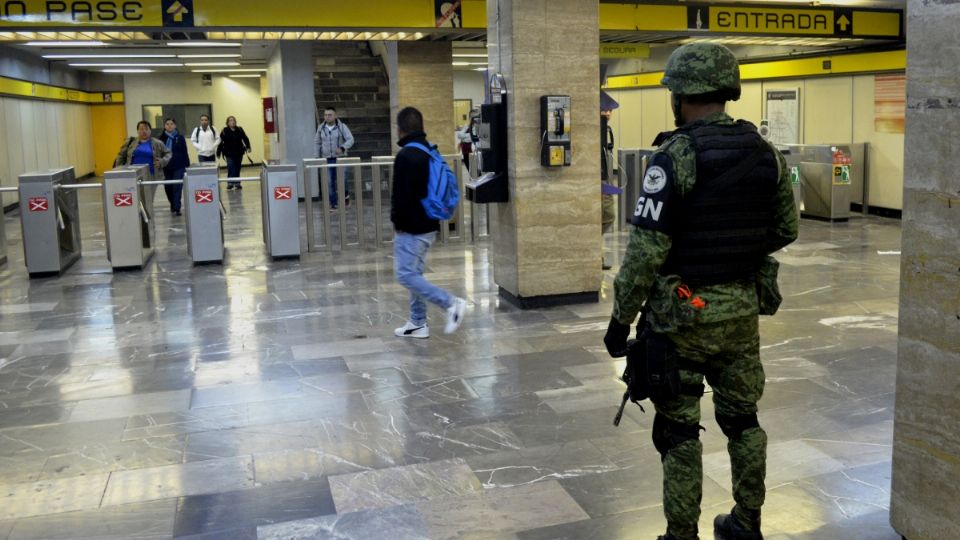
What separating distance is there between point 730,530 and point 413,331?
3.82 metres

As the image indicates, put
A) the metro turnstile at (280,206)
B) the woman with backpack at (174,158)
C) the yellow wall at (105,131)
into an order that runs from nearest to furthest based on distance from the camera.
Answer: the metro turnstile at (280,206) < the woman with backpack at (174,158) < the yellow wall at (105,131)

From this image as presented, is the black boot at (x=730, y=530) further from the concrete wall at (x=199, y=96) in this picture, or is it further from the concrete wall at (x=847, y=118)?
the concrete wall at (x=199, y=96)

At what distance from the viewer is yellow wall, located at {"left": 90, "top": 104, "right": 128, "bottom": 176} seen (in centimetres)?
2984

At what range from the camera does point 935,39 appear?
297 cm

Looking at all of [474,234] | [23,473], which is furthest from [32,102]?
[23,473]

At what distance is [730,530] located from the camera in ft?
11.5

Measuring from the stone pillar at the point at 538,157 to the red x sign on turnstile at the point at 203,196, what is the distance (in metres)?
3.93

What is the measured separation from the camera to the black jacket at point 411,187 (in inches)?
252

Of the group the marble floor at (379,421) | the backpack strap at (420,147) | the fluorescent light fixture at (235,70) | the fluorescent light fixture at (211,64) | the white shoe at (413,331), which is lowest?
the marble floor at (379,421)

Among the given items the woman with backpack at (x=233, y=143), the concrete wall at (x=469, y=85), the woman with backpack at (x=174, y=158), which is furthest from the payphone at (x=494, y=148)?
the concrete wall at (x=469, y=85)

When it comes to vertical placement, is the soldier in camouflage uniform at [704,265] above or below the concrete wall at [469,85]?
below

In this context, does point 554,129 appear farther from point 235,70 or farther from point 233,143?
point 235,70

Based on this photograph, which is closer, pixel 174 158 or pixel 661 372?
pixel 661 372

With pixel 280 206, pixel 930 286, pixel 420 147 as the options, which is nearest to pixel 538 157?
pixel 420 147
